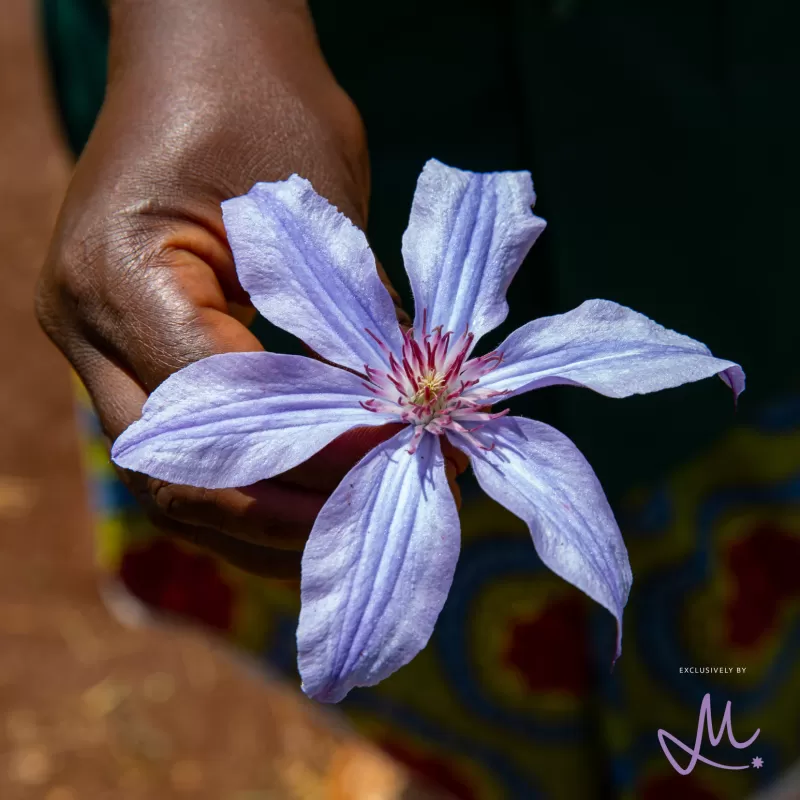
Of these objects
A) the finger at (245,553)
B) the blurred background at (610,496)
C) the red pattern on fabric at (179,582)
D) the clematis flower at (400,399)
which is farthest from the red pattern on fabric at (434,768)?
the clematis flower at (400,399)

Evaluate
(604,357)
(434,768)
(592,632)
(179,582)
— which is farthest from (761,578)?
(604,357)

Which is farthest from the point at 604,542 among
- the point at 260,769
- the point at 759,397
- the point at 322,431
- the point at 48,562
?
the point at 48,562

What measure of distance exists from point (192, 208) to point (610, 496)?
1.02 meters

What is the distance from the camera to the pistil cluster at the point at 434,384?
0.79 m

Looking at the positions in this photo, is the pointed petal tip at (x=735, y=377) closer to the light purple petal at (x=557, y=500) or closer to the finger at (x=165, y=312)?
the light purple petal at (x=557, y=500)

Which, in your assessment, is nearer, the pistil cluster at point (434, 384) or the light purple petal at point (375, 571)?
the light purple petal at point (375, 571)

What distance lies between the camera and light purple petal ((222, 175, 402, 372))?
30.5 inches

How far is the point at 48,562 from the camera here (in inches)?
113

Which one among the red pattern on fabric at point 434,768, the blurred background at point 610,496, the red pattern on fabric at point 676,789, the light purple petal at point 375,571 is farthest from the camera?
the red pattern on fabric at point 434,768

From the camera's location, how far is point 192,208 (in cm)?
92

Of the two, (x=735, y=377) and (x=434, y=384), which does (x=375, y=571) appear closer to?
(x=434, y=384)

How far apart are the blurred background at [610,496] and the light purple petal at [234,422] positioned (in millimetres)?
771

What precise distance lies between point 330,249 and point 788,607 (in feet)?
4.83

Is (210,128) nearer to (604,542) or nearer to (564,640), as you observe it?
(604,542)
